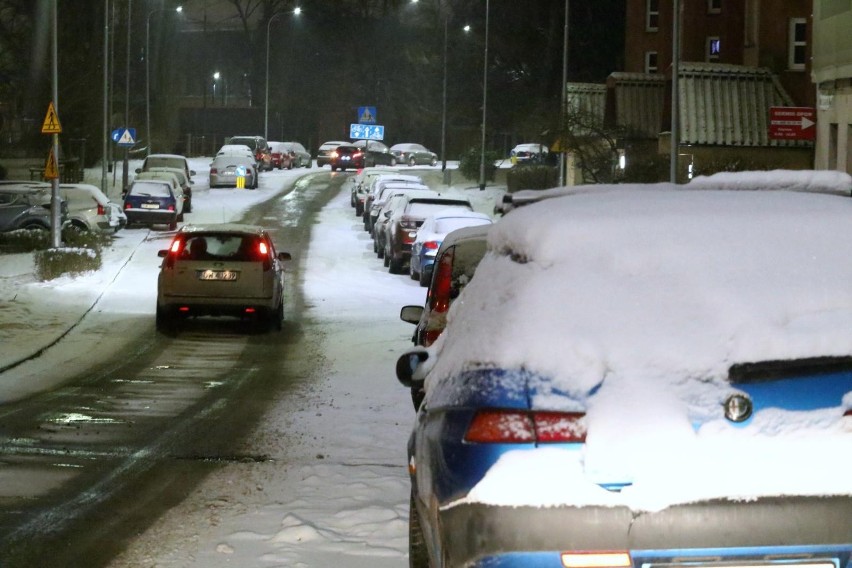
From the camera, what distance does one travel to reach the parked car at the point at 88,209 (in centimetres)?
3738

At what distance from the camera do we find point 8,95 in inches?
2603

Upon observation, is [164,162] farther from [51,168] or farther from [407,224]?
[51,168]

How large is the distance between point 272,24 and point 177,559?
9242cm

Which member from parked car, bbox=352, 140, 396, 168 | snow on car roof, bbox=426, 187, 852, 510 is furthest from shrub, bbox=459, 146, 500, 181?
snow on car roof, bbox=426, 187, 852, 510

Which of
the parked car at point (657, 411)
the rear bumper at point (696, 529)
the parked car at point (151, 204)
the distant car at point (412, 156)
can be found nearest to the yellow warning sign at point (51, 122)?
the parked car at point (151, 204)

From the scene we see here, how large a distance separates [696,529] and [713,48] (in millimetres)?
50124

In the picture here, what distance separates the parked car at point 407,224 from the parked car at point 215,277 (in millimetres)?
10953

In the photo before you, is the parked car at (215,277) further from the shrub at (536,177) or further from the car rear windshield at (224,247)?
the shrub at (536,177)

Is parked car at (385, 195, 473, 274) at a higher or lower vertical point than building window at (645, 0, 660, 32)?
lower

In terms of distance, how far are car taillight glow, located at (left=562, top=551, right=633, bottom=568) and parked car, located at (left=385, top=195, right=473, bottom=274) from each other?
90.0 feet

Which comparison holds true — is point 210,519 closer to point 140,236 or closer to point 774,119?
point 774,119

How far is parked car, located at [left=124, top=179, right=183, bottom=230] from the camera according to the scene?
41.8 meters

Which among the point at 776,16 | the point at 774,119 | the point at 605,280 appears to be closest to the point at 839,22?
the point at 774,119

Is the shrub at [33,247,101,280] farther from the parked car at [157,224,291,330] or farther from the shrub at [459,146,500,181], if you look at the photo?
the shrub at [459,146,500,181]
